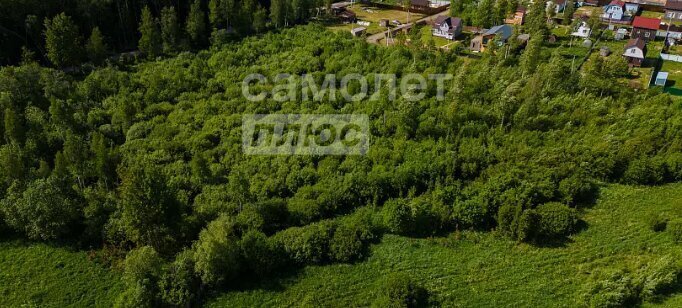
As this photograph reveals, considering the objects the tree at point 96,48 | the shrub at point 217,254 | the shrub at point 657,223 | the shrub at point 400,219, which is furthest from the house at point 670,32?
the tree at point 96,48

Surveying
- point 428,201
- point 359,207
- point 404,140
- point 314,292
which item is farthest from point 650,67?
point 314,292

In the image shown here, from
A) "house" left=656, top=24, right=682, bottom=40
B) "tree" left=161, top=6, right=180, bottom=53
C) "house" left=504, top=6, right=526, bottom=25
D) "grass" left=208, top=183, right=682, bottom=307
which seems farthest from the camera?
"house" left=504, top=6, right=526, bottom=25

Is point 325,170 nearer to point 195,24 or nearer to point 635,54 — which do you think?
point 195,24

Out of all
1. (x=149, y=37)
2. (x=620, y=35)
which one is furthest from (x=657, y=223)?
(x=149, y=37)

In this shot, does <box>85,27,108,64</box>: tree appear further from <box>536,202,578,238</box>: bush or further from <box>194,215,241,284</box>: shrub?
<box>536,202,578,238</box>: bush

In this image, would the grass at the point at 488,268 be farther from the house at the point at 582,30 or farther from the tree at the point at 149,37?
the house at the point at 582,30

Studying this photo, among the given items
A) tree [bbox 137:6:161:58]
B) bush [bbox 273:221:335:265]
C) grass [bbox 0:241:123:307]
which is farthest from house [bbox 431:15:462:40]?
grass [bbox 0:241:123:307]
